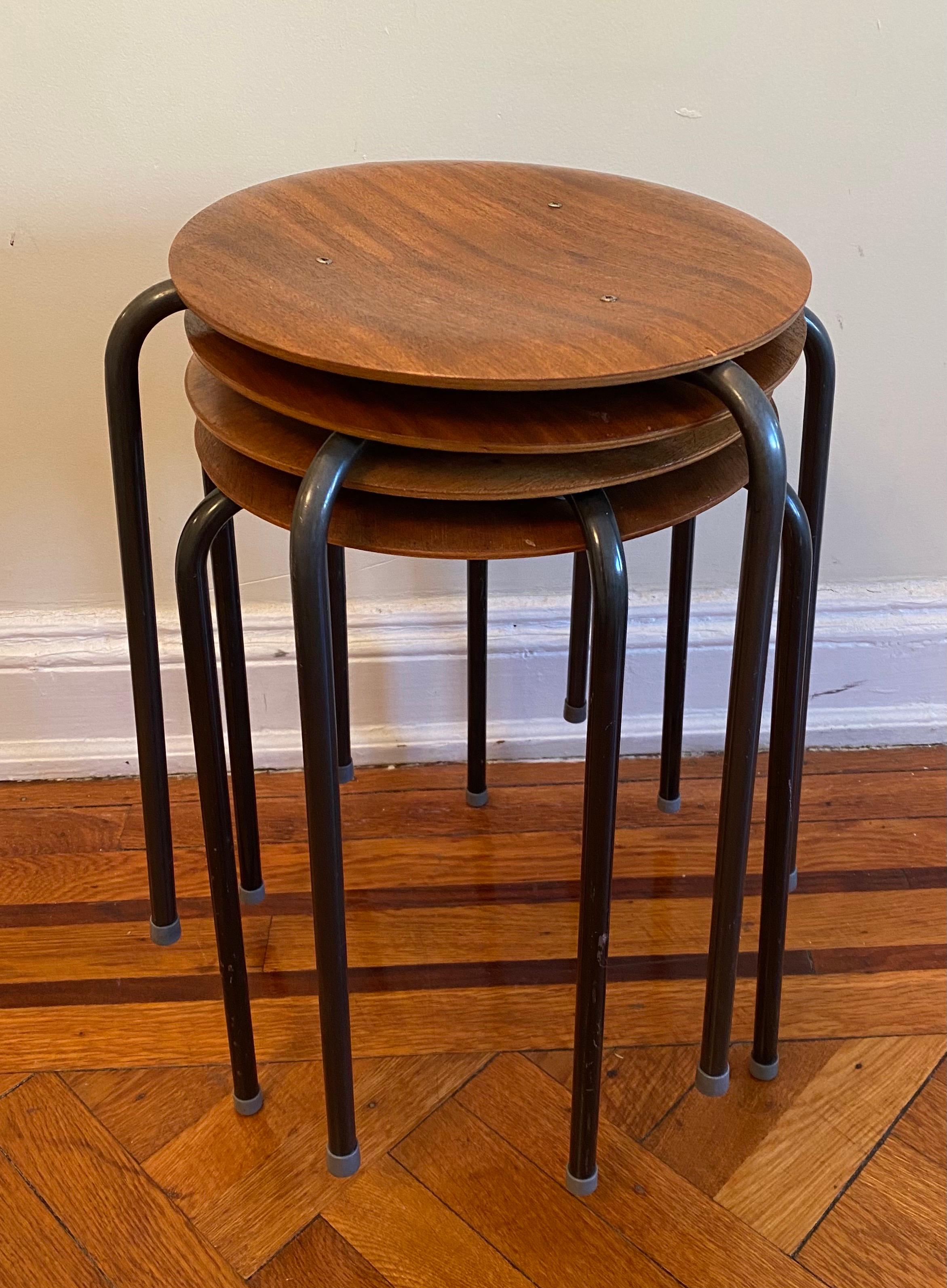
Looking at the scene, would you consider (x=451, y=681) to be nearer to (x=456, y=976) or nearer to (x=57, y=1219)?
(x=456, y=976)

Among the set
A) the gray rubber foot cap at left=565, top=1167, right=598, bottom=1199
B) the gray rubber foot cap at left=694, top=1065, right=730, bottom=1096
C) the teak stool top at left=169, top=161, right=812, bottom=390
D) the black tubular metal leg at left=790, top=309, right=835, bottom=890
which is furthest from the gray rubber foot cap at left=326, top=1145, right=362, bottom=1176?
the teak stool top at left=169, top=161, right=812, bottom=390

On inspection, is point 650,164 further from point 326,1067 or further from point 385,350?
point 326,1067

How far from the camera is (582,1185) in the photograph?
0.93 meters

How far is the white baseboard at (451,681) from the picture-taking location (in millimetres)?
1317

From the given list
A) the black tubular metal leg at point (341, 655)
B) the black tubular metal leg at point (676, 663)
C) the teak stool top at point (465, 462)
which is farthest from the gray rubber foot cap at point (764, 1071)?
the teak stool top at point (465, 462)

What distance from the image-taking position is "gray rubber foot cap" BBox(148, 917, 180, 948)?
41.0 inches

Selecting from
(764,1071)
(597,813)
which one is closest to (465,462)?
(597,813)

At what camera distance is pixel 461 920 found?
1192 millimetres

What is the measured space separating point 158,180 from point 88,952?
2.34 feet

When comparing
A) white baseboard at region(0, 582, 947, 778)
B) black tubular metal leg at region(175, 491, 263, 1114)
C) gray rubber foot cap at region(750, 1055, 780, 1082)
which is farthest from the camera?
white baseboard at region(0, 582, 947, 778)

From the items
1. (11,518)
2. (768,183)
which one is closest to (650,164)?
(768,183)

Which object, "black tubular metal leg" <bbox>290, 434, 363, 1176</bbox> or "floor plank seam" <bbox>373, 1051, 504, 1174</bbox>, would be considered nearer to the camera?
"black tubular metal leg" <bbox>290, 434, 363, 1176</bbox>

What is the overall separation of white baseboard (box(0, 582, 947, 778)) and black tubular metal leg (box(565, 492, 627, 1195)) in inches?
20.7

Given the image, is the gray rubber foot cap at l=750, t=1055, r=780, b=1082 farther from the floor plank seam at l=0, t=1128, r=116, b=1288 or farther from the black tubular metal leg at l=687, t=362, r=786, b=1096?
the floor plank seam at l=0, t=1128, r=116, b=1288
